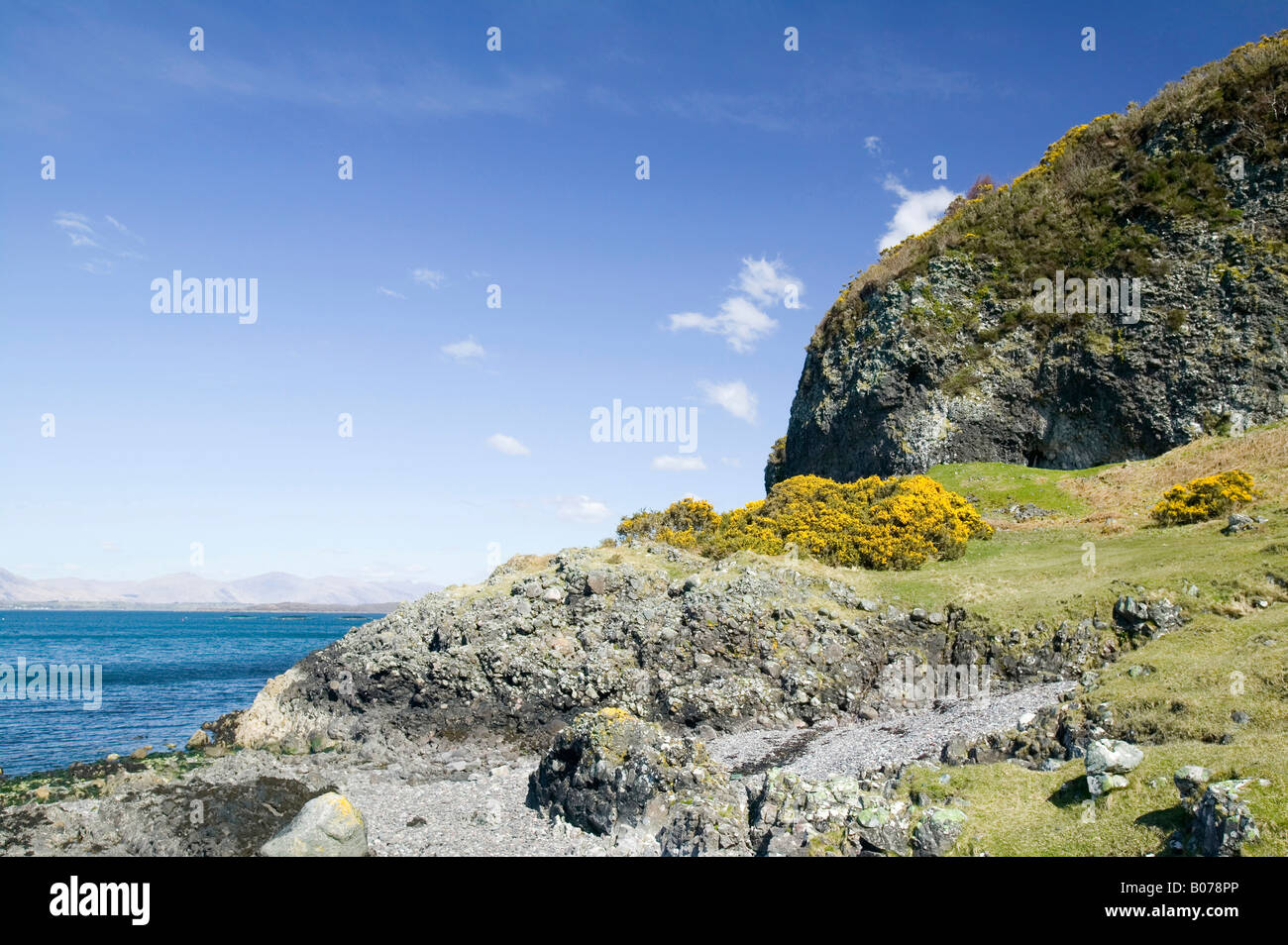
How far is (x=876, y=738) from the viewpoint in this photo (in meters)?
24.5

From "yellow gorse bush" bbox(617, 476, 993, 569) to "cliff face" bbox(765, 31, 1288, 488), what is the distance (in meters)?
13.3

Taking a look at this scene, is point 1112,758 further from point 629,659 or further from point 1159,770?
point 629,659

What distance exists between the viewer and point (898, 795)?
1639 cm

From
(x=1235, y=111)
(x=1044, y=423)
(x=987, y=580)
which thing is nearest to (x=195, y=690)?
(x=987, y=580)

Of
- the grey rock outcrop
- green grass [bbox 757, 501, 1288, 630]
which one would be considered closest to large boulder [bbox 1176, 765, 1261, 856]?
the grey rock outcrop

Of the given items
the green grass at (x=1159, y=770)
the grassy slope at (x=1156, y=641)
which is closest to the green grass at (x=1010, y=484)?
the grassy slope at (x=1156, y=641)

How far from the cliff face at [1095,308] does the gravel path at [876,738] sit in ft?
113

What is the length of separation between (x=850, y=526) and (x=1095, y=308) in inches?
1242

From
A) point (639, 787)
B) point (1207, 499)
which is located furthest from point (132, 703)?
point (1207, 499)

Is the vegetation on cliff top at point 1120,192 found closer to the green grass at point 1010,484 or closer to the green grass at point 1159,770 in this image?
the green grass at point 1010,484

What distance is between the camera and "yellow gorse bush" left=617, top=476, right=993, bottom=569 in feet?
127

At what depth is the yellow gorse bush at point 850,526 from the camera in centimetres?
3869
